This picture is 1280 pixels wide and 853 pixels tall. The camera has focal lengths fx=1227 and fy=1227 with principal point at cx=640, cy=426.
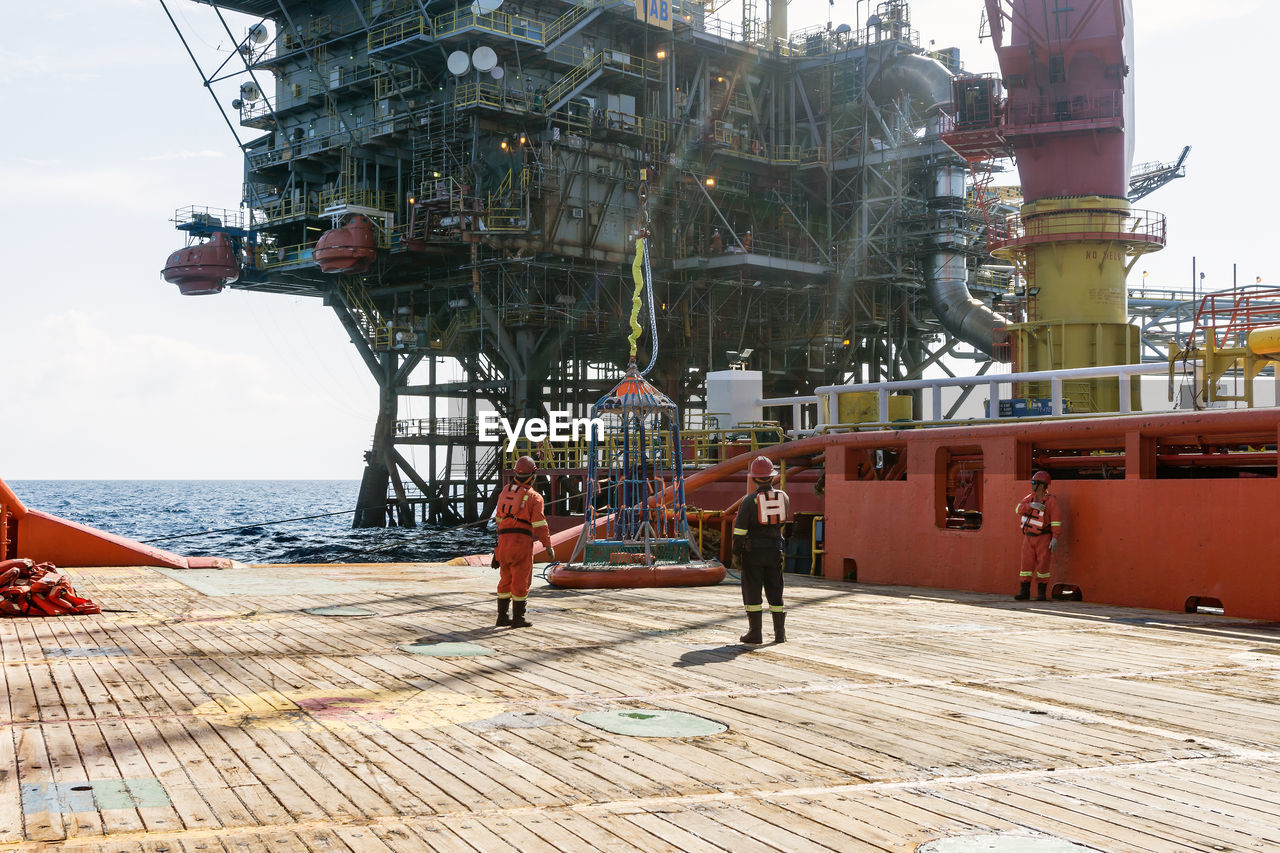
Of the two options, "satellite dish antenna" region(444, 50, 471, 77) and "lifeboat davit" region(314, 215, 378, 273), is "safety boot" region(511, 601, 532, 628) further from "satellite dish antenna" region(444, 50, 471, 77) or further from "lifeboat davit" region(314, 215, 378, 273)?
"lifeboat davit" region(314, 215, 378, 273)

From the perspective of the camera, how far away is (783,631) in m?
12.4

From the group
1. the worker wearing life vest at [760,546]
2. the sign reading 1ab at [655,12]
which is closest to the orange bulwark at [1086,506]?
the worker wearing life vest at [760,546]

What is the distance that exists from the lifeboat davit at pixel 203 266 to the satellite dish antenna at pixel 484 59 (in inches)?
639

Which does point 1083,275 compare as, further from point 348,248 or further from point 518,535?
point 348,248

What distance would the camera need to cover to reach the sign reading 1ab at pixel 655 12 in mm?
52866

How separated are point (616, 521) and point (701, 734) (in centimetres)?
1376

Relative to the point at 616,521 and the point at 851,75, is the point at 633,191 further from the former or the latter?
the point at 616,521

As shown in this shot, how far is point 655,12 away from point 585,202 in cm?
894

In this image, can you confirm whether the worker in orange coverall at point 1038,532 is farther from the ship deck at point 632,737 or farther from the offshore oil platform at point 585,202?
the offshore oil platform at point 585,202

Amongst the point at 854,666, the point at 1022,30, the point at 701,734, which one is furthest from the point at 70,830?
the point at 1022,30

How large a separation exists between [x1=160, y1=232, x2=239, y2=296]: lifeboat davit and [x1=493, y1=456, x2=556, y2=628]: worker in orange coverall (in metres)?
47.3

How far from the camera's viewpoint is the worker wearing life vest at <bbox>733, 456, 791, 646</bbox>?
12.2 m

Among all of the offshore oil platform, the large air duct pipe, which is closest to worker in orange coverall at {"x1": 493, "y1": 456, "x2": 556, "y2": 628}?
the offshore oil platform

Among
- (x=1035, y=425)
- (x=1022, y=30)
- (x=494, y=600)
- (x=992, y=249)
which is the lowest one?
(x=494, y=600)
